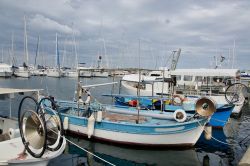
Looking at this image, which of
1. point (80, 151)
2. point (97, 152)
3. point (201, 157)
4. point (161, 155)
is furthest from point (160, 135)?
point (80, 151)

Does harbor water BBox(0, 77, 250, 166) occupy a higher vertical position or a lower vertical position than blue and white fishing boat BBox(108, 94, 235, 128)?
lower

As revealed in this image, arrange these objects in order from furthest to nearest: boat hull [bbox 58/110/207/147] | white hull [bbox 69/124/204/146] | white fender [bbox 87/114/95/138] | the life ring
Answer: the life ring < white fender [bbox 87/114/95/138] < white hull [bbox 69/124/204/146] < boat hull [bbox 58/110/207/147]

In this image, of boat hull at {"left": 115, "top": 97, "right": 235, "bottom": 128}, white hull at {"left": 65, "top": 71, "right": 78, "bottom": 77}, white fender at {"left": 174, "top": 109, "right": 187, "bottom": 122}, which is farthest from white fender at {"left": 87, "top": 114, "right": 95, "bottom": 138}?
white hull at {"left": 65, "top": 71, "right": 78, "bottom": 77}

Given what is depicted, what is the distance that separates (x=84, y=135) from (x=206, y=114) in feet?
23.1

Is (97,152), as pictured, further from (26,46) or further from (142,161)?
(26,46)

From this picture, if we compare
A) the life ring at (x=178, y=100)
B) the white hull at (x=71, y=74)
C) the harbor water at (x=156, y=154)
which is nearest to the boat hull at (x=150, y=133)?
the harbor water at (x=156, y=154)

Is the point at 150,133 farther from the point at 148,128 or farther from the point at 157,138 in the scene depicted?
the point at 157,138

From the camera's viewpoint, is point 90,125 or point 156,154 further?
point 90,125

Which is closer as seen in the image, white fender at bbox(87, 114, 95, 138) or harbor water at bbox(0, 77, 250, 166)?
harbor water at bbox(0, 77, 250, 166)

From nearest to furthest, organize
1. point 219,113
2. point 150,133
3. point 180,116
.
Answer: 1. point 150,133
2. point 180,116
3. point 219,113

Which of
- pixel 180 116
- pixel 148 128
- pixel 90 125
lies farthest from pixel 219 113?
pixel 90 125

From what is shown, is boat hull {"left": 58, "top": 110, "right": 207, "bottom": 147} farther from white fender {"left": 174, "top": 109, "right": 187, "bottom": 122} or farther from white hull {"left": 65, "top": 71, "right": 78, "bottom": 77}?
white hull {"left": 65, "top": 71, "right": 78, "bottom": 77}

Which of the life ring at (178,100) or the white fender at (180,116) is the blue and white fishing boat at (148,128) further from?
the life ring at (178,100)

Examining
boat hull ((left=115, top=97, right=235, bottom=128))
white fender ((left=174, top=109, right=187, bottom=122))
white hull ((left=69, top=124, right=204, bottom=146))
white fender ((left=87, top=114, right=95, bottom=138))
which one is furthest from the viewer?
boat hull ((left=115, top=97, right=235, bottom=128))
